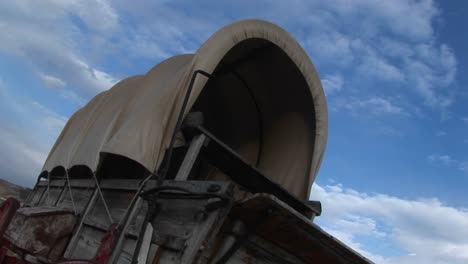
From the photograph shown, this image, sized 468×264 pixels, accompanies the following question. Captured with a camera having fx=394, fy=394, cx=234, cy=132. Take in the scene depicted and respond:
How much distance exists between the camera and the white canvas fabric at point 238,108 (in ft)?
11.5

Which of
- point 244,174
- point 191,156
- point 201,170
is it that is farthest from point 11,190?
point 191,156

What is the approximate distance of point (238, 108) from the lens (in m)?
5.08

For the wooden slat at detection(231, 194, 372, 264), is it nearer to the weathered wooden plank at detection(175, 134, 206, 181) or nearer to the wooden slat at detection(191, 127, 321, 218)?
the weathered wooden plank at detection(175, 134, 206, 181)

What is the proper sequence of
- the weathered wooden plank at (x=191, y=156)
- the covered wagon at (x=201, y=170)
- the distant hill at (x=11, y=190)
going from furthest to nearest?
1. the distant hill at (x=11, y=190)
2. the weathered wooden plank at (x=191, y=156)
3. the covered wagon at (x=201, y=170)

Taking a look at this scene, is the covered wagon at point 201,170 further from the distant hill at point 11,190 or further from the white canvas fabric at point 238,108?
the distant hill at point 11,190

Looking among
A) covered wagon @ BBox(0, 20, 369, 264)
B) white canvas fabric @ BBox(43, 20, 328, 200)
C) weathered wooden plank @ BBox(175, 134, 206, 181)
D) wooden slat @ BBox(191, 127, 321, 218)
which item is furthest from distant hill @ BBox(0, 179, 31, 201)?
weathered wooden plank @ BBox(175, 134, 206, 181)

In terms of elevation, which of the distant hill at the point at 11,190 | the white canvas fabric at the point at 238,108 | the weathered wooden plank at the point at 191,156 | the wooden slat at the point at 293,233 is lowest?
the distant hill at the point at 11,190

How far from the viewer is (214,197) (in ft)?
8.93

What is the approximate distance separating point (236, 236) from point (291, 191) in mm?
1709

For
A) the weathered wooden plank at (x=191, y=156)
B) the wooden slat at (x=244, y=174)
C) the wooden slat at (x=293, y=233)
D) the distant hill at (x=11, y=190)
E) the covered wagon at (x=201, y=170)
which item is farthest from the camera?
the distant hill at (x=11, y=190)

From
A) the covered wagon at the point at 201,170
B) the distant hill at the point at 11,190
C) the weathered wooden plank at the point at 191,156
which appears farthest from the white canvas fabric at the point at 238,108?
the distant hill at the point at 11,190

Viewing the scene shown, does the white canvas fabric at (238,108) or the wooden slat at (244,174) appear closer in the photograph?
the white canvas fabric at (238,108)

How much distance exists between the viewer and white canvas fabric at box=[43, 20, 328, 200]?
3502 millimetres

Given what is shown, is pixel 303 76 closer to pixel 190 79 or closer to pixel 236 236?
pixel 190 79
